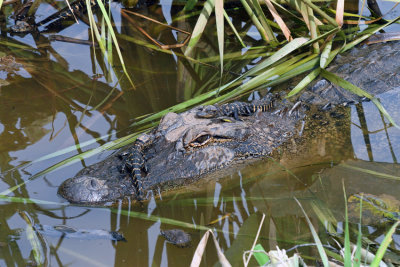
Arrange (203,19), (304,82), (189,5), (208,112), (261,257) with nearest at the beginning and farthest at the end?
(261,257)
(208,112)
(304,82)
(203,19)
(189,5)

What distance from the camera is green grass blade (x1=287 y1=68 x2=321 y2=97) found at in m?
4.79

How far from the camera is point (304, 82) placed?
15.9 feet

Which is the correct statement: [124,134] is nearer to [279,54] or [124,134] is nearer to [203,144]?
[203,144]

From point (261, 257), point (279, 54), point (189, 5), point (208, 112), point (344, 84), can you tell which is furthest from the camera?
point (189, 5)

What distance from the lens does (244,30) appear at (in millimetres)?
6559

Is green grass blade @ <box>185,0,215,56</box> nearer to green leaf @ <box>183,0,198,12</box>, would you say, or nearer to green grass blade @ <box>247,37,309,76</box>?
green grass blade @ <box>247,37,309,76</box>

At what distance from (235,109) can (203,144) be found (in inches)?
22.8

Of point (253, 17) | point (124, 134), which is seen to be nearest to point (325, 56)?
point (253, 17)

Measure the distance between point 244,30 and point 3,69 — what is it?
10.5 feet

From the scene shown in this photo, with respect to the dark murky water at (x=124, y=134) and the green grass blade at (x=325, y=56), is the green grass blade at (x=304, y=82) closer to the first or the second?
the green grass blade at (x=325, y=56)


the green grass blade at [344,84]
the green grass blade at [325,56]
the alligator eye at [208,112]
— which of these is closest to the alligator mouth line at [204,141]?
the alligator eye at [208,112]

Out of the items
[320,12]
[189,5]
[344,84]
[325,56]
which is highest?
[189,5]

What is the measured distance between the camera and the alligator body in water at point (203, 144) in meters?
3.71

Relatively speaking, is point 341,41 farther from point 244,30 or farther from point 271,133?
point 271,133
